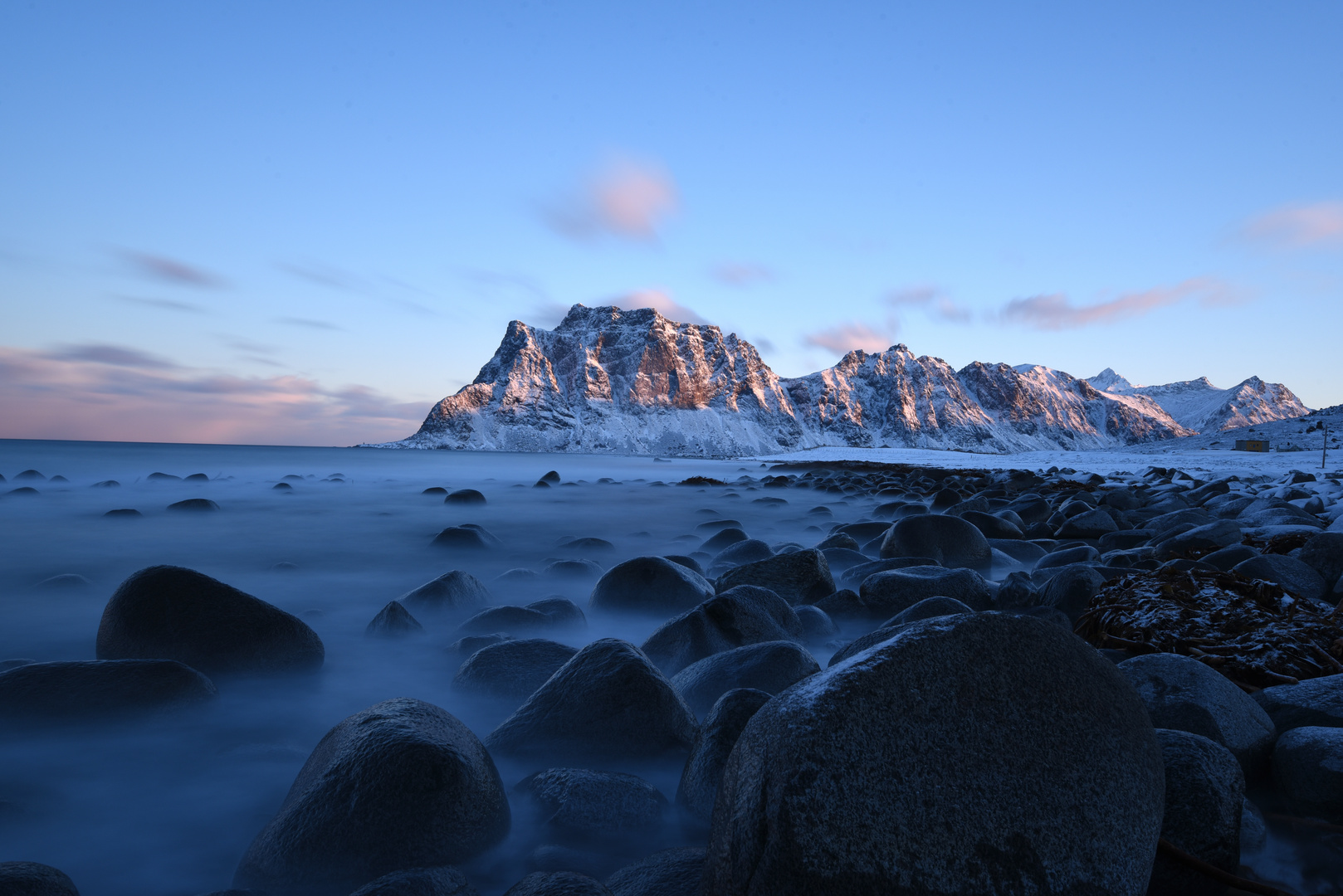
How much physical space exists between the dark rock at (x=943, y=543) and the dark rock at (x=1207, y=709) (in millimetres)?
3393

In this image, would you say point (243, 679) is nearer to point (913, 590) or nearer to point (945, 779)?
point (945, 779)

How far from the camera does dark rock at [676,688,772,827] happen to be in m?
1.93

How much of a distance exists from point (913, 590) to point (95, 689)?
158 inches

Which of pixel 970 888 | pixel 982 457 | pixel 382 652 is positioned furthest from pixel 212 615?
pixel 982 457

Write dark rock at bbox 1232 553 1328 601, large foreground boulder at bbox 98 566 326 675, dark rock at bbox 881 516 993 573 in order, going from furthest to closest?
dark rock at bbox 881 516 993 573
dark rock at bbox 1232 553 1328 601
large foreground boulder at bbox 98 566 326 675

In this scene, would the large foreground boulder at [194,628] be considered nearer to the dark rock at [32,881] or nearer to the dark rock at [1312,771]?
the dark rock at [32,881]

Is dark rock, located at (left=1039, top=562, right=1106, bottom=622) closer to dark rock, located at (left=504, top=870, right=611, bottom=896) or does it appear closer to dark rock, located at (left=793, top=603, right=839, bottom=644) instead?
dark rock, located at (left=793, top=603, right=839, bottom=644)

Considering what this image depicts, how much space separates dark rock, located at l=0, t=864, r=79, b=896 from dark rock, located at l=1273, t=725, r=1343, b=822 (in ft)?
10.1

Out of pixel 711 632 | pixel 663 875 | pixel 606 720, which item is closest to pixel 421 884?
pixel 663 875

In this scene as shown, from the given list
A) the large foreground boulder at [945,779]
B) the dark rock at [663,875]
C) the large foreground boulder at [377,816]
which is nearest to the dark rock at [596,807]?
the large foreground boulder at [377,816]

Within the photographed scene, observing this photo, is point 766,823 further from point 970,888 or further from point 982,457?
point 982,457

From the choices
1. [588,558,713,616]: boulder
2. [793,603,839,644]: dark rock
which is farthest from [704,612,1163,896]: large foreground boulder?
[588,558,713,616]: boulder

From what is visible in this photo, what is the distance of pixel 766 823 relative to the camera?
3.92 feet

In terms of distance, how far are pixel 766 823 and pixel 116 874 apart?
1.82 metres
